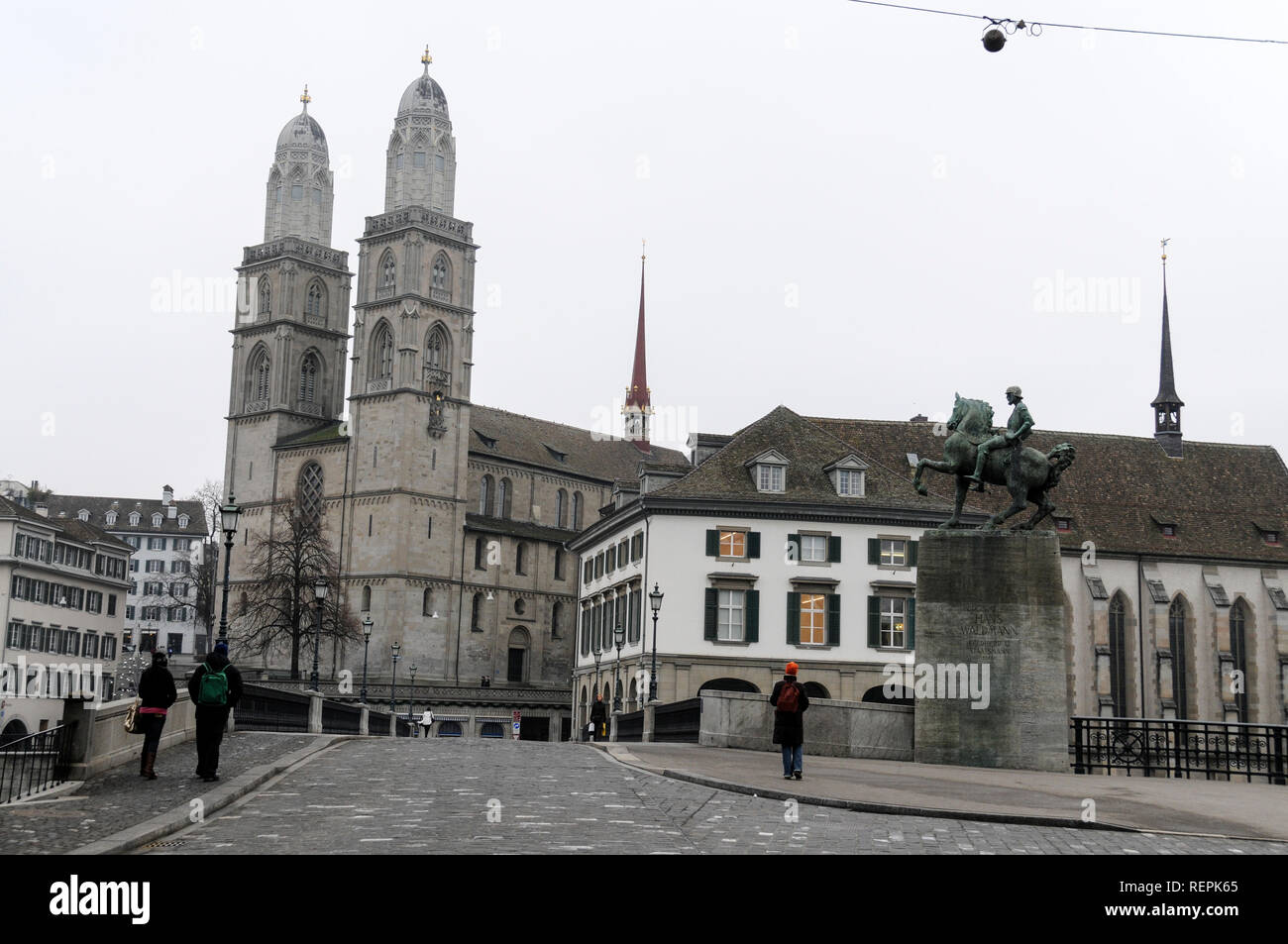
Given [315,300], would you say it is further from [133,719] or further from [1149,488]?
[133,719]

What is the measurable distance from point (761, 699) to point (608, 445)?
93.4 m

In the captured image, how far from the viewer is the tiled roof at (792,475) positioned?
59.2 m

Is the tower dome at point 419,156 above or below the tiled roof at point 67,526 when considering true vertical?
above

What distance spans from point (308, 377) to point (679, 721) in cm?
7734

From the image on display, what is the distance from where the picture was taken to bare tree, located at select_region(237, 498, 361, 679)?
86.2m

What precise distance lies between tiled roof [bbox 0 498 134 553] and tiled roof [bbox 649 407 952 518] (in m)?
41.0

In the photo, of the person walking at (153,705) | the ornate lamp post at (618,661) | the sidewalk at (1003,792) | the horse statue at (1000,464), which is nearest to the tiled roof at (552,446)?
the ornate lamp post at (618,661)

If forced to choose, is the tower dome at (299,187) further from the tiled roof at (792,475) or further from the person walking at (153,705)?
the person walking at (153,705)

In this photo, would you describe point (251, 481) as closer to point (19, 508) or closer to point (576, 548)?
point (19, 508)

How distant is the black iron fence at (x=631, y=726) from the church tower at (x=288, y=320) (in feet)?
218
